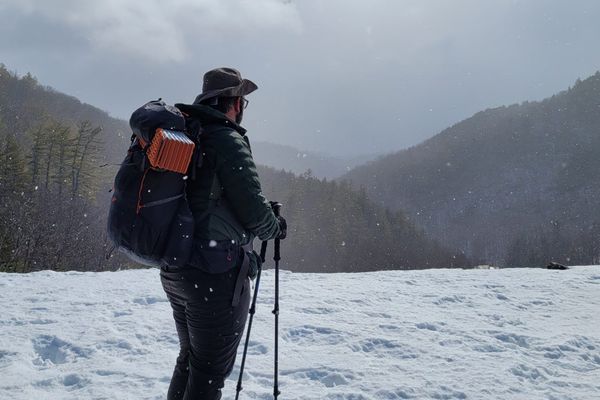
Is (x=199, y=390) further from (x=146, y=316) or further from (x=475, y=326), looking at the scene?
(x=475, y=326)

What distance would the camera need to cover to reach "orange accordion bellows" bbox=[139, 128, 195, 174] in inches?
87.0

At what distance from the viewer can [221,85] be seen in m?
2.71

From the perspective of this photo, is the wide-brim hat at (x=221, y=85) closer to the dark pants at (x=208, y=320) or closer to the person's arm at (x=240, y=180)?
the person's arm at (x=240, y=180)

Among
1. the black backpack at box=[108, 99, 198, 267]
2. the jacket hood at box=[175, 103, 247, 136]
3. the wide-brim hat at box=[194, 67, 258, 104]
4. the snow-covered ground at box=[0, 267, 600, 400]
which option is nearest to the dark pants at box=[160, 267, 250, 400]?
the black backpack at box=[108, 99, 198, 267]

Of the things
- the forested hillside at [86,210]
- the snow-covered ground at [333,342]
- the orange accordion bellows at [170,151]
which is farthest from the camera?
the forested hillside at [86,210]

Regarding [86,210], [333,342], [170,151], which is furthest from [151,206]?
[86,210]

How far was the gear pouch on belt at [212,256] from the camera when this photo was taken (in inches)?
95.4

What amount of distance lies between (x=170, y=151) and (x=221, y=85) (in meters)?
0.68

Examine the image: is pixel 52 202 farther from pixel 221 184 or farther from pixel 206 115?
pixel 221 184

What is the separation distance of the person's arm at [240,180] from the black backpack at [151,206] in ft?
0.60

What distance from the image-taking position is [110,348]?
4922 mm

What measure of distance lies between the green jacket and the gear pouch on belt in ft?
0.12

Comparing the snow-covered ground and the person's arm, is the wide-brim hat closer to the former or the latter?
the person's arm

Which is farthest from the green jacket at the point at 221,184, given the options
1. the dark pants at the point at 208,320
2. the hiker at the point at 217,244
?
the dark pants at the point at 208,320
